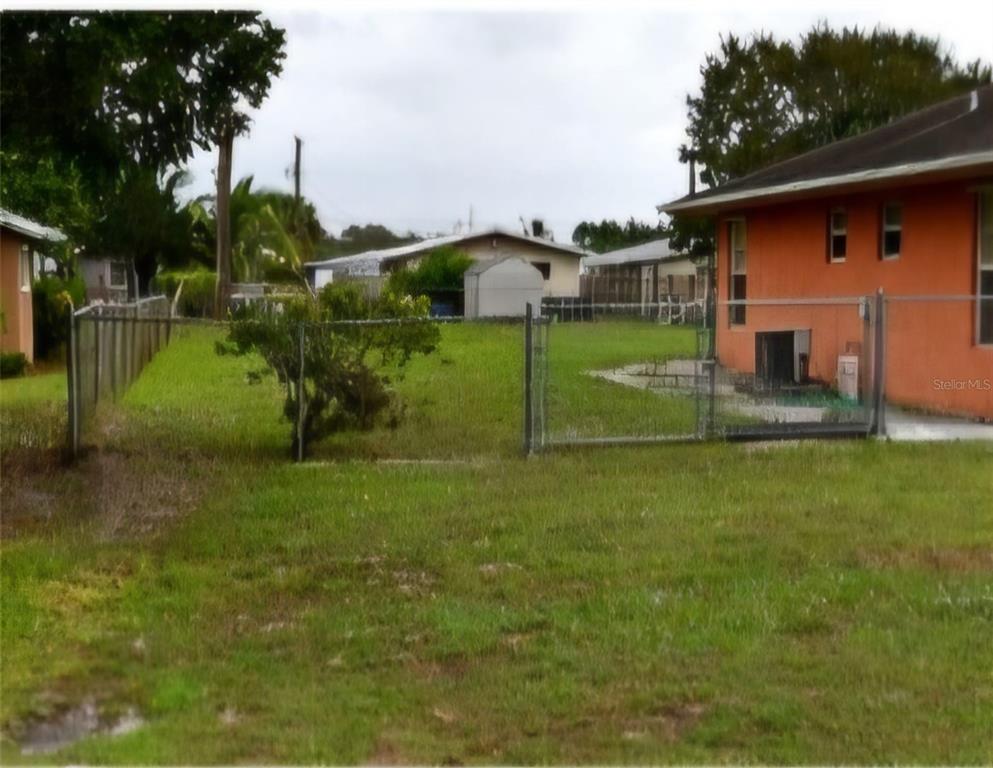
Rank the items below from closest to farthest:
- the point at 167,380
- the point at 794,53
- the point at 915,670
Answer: the point at 915,670
the point at 167,380
the point at 794,53

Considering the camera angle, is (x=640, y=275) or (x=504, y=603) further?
(x=640, y=275)

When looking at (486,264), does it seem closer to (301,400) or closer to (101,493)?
(301,400)

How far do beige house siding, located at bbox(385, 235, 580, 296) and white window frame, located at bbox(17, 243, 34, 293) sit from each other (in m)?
17.2

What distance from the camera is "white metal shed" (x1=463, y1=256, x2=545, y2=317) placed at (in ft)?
116

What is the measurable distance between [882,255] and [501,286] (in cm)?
2108

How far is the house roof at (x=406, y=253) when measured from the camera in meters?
39.7

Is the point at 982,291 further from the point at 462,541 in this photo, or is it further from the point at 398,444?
the point at 462,541

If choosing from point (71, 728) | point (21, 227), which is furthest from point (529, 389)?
point (21, 227)

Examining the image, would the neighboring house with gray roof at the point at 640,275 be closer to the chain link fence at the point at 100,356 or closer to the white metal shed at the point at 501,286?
the white metal shed at the point at 501,286

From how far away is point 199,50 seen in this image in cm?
1238

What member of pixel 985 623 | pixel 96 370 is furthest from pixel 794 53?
pixel 985 623

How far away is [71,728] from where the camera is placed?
5621mm

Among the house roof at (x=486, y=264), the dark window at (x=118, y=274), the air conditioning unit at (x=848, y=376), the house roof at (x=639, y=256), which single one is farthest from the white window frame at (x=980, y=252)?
the dark window at (x=118, y=274)

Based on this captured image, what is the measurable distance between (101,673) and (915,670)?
3.63 metres
